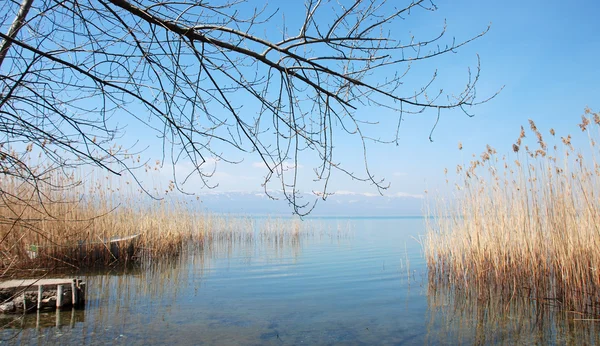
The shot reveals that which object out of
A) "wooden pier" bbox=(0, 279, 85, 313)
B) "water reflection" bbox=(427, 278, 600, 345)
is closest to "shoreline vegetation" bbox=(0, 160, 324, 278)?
"wooden pier" bbox=(0, 279, 85, 313)

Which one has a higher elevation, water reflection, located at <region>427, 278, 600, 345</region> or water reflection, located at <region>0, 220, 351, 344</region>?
water reflection, located at <region>0, 220, 351, 344</region>

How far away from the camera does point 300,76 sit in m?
2.07

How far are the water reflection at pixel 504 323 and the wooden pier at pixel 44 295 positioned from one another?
4.74m

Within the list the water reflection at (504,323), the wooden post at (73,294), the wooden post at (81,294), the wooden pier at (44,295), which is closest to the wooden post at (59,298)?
the wooden pier at (44,295)

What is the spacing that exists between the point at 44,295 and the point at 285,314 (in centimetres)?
333

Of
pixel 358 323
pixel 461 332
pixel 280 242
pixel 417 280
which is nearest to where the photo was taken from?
pixel 461 332

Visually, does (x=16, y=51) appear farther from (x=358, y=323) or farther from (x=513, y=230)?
(x=513, y=230)

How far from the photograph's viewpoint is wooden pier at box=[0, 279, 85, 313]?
17.6 ft

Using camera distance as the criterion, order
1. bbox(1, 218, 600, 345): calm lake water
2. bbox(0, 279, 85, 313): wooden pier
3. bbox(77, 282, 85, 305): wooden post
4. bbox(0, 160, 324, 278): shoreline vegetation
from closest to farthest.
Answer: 1. bbox(1, 218, 600, 345): calm lake water
2. bbox(0, 279, 85, 313): wooden pier
3. bbox(77, 282, 85, 305): wooden post
4. bbox(0, 160, 324, 278): shoreline vegetation

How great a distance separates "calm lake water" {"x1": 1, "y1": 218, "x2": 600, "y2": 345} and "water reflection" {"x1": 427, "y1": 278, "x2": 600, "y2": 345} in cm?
1

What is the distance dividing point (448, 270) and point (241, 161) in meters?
6.16

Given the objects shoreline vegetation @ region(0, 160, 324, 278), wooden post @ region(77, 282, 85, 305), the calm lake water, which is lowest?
the calm lake water

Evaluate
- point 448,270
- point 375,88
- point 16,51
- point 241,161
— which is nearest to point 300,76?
point 375,88

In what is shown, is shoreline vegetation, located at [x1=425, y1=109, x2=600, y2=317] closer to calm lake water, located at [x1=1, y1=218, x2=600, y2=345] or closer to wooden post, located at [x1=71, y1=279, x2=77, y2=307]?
calm lake water, located at [x1=1, y1=218, x2=600, y2=345]
